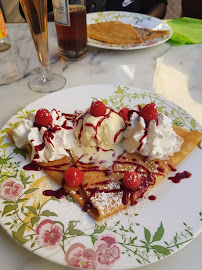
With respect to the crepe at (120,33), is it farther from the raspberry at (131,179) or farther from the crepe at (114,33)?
the raspberry at (131,179)

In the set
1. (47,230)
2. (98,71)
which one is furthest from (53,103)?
(47,230)

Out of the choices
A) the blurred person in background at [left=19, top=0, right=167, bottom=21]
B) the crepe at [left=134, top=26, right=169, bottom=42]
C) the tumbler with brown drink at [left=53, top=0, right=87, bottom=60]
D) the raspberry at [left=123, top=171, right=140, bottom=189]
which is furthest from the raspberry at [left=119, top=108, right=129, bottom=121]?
the blurred person in background at [left=19, top=0, right=167, bottom=21]

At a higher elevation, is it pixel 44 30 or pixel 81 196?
pixel 44 30

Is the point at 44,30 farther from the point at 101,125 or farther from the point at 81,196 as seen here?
the point at 81,196

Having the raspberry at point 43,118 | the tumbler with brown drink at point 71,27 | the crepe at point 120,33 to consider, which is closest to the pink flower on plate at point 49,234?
the raspberry at point 43,118

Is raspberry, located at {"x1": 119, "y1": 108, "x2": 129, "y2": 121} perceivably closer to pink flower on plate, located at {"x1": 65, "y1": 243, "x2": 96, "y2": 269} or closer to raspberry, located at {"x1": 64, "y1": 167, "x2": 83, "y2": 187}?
raspberry, located at {"x1": 64, "y1": 167, "x2": 83, "y2": 187}

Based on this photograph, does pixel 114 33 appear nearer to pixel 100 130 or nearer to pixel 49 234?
pixel 100 130
